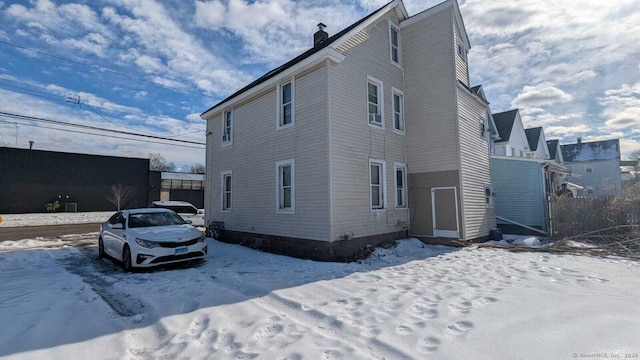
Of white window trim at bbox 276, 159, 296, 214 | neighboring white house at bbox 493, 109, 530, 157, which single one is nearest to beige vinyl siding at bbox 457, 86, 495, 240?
white window trim at bbox 276, 159, 296, 214

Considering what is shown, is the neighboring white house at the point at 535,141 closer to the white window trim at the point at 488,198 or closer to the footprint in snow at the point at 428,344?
the white window trim at the point at 488,198

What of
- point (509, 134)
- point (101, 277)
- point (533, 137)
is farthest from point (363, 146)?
point (533, 137)

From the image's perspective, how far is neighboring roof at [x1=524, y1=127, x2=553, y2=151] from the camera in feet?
99.7

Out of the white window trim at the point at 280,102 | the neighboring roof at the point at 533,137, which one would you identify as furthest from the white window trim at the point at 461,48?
the neighboring roof at the point at 533,137

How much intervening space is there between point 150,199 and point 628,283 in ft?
133

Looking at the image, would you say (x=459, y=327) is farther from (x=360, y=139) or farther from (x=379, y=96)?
(x=379, y=96)

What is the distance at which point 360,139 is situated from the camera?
10742mm

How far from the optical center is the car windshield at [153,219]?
917cm

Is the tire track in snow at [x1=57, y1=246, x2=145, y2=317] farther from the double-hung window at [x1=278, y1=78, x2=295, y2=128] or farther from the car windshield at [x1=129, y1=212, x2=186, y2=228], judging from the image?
the double-hung window at [x1=278, y1=78, x2=295, y2=128]

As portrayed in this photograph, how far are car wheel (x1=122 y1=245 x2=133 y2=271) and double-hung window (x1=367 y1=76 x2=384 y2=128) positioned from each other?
8241 mm

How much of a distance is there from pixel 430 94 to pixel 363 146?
3.98 metres

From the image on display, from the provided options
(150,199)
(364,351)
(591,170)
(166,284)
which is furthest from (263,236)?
(591,170)

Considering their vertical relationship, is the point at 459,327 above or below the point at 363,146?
below

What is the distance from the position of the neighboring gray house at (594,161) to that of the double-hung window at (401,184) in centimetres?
4289
